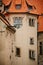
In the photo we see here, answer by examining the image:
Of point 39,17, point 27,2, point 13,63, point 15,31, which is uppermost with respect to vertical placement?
point 27,2

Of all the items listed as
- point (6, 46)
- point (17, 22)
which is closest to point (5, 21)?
point (17, 22)

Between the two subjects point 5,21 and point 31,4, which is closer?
point 5,21

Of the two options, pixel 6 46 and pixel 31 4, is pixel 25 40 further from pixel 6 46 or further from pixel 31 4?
pixel 31 4

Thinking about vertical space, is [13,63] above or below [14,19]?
Result: below

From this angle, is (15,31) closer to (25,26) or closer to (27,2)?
(25,26)

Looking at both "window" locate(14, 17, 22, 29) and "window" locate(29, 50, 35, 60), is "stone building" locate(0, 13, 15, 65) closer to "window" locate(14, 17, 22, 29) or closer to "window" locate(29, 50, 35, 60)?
"window" locate(14, 17, 22, 29)

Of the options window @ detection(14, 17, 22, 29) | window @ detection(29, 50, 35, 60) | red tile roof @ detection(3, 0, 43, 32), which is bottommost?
window @ detection(29, 50, 35, 60)

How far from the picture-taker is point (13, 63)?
7.61 feet

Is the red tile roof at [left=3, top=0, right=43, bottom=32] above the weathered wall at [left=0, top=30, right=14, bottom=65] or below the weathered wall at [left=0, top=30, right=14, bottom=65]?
above

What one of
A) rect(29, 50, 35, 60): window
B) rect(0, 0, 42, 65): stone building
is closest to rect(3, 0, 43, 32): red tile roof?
rect(0, 0, 42, 65): stone building

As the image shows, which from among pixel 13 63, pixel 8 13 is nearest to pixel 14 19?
pixel 8 13

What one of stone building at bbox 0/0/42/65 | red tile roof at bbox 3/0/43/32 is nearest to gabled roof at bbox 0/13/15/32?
stone building at bbox 0/0/42/65

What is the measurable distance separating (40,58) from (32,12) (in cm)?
47

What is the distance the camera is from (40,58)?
2.37m
